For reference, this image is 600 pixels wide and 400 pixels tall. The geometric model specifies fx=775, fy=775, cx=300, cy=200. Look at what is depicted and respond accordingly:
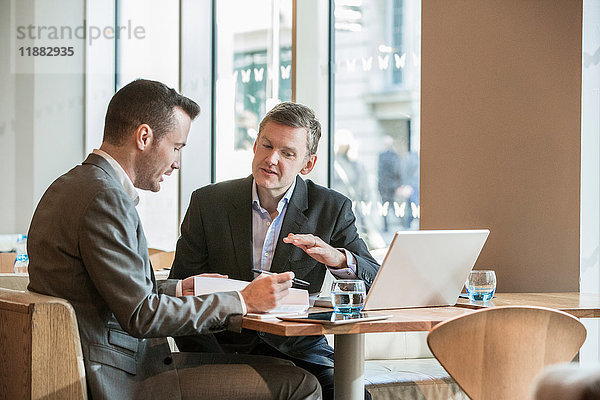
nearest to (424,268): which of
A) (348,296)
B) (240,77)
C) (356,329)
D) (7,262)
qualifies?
(348,296)

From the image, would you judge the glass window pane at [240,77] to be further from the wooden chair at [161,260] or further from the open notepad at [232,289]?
the open notepad at [232,289]

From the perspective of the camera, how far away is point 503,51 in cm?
322

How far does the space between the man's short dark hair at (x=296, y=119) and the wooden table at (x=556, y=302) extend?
84 centimetres

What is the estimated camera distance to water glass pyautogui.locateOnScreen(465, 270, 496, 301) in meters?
2.58

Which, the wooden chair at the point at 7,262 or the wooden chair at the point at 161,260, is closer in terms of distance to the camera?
the wooden chair at the point at 161,260

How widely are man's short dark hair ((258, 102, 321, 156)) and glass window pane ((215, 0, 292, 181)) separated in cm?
362

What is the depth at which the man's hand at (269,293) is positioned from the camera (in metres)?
2.18

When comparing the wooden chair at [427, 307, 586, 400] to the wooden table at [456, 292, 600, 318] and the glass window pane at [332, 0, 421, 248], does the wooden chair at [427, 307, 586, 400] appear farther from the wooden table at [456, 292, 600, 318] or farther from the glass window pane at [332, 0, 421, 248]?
the glass window pane at [332, 0, 421, 248]

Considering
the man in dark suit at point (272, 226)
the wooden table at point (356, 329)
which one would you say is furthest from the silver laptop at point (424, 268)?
the man in dark suit at point (272, 226)

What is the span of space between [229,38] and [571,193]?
171 inches

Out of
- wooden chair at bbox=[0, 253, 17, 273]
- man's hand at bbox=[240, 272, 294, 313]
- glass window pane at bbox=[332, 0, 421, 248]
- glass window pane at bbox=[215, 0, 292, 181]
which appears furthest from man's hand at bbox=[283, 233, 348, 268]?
glass window pane at bbox=[215, 0, 292, 181]

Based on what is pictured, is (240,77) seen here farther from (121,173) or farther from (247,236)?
(121,173)

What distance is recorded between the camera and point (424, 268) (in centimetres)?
236

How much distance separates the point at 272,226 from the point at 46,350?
114 cm
